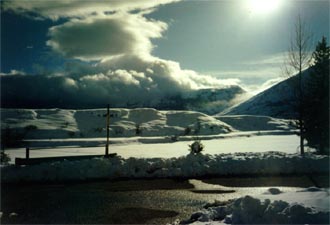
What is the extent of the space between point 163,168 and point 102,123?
9433 cm

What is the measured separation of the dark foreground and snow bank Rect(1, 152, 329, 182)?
126cm

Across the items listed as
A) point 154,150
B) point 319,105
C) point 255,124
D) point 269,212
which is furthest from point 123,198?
point 255,124

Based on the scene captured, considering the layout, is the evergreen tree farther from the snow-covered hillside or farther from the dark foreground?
the snow-covered hillside

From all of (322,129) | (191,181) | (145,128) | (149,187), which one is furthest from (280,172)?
(145,128)

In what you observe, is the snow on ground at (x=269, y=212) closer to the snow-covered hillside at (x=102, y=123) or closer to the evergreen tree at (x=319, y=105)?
the evergreen tree at (x=319, y=105)

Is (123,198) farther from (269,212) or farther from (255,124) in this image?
(255,124)

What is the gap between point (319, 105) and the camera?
27.7 meters

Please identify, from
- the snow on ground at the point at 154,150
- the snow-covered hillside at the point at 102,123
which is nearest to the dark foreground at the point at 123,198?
the snow on ground at the point at 154,150

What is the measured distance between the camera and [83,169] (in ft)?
62.6

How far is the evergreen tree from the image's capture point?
27.6 meters

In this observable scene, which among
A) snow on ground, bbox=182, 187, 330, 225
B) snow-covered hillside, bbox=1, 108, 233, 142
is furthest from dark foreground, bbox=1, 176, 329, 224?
snow-covered hillside, bbox=1, 108, 233, 142

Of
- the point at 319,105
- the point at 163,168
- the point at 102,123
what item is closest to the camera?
the point at 163,168

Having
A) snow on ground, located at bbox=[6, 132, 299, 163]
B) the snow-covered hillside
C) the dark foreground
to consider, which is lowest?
the dark foreground

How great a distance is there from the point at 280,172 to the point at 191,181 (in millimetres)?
4899
